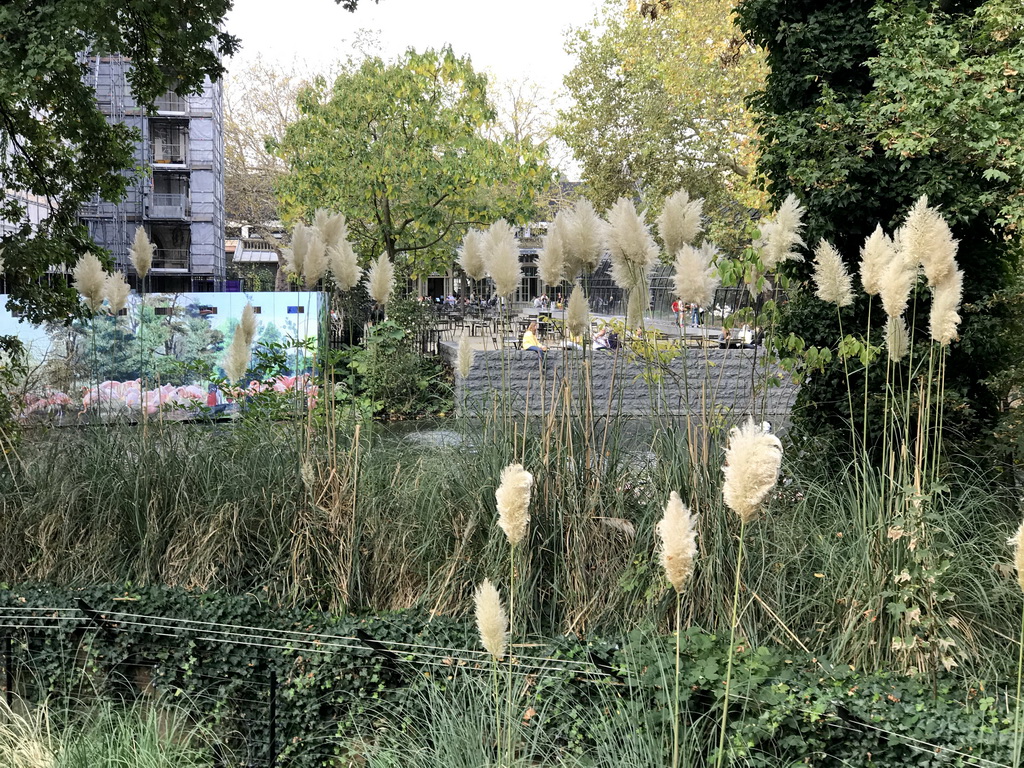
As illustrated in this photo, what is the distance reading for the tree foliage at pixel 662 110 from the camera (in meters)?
21.8

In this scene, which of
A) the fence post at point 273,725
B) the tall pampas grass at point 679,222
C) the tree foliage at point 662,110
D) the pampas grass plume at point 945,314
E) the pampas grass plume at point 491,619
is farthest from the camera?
the tree foliage at point 662,110

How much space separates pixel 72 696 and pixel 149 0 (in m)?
4.48

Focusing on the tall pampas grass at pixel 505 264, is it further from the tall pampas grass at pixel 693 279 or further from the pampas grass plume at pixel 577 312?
the tall pampas grass at pixel 693 279

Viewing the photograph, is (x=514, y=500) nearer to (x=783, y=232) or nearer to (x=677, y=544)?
(x=677, y=544)

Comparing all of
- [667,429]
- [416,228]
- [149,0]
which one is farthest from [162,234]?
[667,429]

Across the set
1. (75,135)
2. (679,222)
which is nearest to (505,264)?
(679,222)

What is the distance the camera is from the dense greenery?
10.6 ft

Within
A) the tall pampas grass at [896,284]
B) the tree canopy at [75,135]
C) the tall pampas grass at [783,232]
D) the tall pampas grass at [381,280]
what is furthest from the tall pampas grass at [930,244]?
the tree canopy at [75,135]

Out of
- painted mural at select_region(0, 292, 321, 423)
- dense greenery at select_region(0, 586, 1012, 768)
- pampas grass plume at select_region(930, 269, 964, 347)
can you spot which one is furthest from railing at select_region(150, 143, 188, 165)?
pampas grass plume at select_region(930, 269, 964, 347)

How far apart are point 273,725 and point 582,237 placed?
8.56ft

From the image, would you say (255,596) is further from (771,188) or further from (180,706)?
(771,188)

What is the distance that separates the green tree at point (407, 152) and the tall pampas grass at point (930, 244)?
14901 millimetres

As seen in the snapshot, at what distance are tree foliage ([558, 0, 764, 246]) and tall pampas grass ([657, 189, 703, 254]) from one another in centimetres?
1658

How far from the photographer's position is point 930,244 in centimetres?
362
